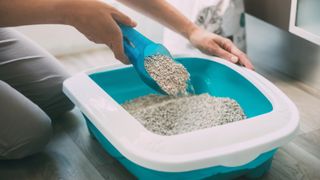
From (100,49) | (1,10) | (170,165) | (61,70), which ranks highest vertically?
(1,10)

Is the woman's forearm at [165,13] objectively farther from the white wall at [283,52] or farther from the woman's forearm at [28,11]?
the white wall at [283,52]

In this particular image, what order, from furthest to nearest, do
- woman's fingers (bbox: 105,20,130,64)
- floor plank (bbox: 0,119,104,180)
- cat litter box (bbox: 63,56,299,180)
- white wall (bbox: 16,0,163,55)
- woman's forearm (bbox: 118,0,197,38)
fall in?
white wall (bbox: 16,0,163,55) → woman's forearm (bbox: 118,0,197,38) → floor plank (bbox: 0,119,104,180) → woman's fingers (bbox: 105,20,130,64) → cat litter box (bbox: 63,56,299,180)

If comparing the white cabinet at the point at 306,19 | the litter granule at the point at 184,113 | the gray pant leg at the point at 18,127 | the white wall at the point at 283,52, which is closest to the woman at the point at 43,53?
the gray pant leg at the point at 18,127

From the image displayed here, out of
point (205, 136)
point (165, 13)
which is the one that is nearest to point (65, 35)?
point (165, 13)

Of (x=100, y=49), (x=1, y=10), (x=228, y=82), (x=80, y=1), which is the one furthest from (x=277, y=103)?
(x=100, y=49)

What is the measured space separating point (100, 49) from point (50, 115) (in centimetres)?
48

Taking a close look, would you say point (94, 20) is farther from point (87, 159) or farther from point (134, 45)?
point (87, 159)

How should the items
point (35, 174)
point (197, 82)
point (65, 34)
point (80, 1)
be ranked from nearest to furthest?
point (80, 1) < point (35, 174) < point (197, 82) < point (65, 34)

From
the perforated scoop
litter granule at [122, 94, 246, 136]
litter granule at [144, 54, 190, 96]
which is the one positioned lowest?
litter granule at [122, 94, 246, 136]

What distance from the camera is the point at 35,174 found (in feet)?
3.07

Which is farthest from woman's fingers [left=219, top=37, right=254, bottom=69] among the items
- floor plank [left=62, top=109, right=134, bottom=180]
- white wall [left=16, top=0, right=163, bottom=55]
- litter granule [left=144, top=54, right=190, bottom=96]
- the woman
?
white wall [left=16, top=0, right=163, bottom=55]

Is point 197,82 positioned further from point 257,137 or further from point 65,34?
point 65,34

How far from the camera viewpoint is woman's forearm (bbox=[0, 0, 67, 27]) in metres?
0.80

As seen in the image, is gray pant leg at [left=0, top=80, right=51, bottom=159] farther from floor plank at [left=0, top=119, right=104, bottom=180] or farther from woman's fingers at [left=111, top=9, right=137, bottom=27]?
woman's fingers at [left=111, top=9, right=137, bottom=27]
